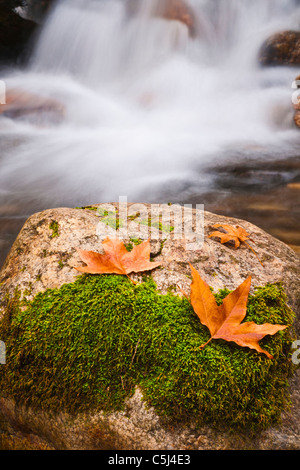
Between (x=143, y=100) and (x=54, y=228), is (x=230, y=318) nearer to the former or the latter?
(x=54, y=228)

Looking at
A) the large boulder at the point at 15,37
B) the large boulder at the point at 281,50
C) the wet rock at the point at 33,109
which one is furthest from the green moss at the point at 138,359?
the large boulder at the point at 15,37

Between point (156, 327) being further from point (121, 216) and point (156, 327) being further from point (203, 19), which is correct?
point (203, 19)

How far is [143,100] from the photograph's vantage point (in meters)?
9.62

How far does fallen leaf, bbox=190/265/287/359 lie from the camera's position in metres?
1.39

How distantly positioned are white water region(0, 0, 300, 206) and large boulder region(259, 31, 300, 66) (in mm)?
311

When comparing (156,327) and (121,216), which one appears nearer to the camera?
(156,327)

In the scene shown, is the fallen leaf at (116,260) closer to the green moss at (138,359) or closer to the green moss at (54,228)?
the green moss at (138,359)

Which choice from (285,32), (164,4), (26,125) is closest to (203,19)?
(164,4)

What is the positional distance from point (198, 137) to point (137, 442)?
7.44 m

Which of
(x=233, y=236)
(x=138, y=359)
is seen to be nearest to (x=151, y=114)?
(x=233, y=236)

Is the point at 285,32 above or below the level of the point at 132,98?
above

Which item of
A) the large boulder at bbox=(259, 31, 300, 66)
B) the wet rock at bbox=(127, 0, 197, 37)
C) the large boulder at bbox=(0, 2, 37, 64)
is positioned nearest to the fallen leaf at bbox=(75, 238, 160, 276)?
the large boulder at bbox=(259, 31, 300, 66)
